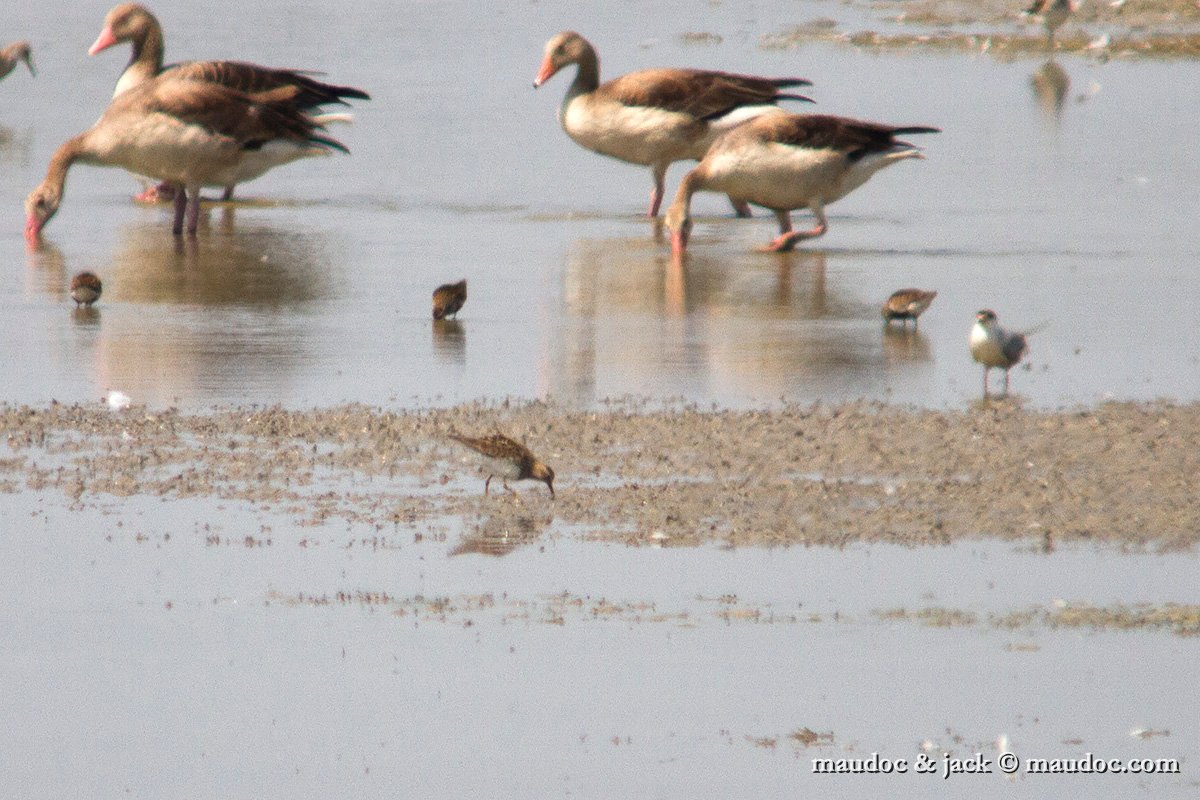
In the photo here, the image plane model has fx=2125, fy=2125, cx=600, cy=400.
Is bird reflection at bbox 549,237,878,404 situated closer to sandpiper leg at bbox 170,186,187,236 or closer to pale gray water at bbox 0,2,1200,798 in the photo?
pale gray water at bbox 0,2,1200,798

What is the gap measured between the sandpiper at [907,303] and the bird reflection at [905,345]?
4.0 inches

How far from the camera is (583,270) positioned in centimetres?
1505

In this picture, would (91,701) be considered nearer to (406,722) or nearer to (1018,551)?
(406,722)

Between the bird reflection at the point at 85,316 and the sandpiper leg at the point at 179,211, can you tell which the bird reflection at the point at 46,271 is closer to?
the bird reflection at the point at 85,316

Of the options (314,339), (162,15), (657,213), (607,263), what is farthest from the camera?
(162,15)

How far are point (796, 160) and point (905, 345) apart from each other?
4196 millimetres

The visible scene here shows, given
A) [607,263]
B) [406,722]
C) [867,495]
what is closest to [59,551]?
[406,722]

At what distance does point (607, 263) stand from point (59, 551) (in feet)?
26.0

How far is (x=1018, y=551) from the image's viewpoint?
8.05 metres

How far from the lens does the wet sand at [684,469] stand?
331 inches

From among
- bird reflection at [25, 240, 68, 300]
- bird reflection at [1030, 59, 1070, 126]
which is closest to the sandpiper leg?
bird reflection at [25, 240, 68, 300]

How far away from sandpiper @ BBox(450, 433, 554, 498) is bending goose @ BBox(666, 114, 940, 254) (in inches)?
296

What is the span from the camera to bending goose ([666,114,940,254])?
16.2 meters

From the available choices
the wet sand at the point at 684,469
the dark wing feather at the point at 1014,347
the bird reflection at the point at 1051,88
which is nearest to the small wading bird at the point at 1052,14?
the bird reflection at the point at 1051,88
